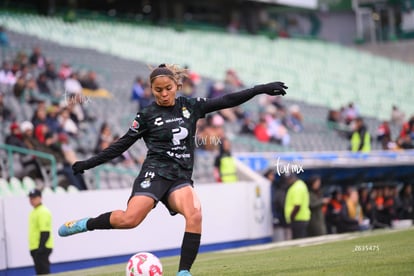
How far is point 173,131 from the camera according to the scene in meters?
9.38

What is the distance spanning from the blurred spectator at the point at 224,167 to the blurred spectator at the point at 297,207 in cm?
188

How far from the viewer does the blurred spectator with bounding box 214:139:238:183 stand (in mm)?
20875

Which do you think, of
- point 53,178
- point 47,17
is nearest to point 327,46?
point 47,17

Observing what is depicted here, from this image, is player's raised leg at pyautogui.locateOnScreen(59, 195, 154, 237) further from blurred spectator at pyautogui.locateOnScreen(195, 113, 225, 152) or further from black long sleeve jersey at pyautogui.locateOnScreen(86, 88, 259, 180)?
blurred spectator at pyautogui.locateOnScreen(195, 113, 225, 152)

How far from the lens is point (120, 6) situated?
39719 mm

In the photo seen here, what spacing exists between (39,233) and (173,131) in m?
6.16

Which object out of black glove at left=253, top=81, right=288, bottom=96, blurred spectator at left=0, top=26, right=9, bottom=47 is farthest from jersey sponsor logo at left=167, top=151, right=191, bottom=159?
blurred spectator at left=0, top=26, right=9, bottom=47

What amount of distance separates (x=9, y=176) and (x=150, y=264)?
983cm

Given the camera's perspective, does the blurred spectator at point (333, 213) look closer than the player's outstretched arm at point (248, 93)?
No

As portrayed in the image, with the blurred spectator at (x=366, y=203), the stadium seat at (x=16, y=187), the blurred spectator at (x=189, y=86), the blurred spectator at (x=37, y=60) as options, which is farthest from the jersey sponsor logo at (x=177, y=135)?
the blurred spectator at (x=189, y=86)

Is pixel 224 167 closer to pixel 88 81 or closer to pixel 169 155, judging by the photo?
pixel 88 81

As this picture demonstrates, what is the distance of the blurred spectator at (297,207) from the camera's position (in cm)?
1906

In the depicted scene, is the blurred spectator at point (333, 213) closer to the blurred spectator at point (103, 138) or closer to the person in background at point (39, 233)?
the blurred spectator at point (103, 138)

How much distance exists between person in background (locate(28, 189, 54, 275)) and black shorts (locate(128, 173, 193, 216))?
19.1ft
